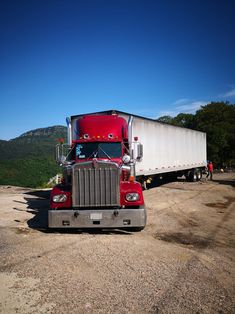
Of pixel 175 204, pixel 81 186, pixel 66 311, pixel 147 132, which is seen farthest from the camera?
pixel 147 132

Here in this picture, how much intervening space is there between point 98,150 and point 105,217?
8.32ft

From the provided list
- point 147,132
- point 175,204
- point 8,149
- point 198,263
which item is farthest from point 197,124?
point 198,263

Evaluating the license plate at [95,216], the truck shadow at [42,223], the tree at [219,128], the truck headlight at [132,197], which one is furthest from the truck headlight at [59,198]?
the tree at [219,128]

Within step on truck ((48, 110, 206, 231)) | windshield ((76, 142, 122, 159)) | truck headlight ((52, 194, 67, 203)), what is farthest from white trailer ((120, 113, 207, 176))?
truck headlight ((52, 194, 67, 203))

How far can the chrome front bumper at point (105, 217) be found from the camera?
7324 millimetres

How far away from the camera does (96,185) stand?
756cm

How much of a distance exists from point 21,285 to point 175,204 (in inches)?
360

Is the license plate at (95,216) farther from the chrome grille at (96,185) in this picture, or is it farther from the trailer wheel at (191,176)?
the trailer wheel at (191,176)

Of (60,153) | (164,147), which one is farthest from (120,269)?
(164,147)

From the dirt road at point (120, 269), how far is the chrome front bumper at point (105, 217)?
1.14 feet

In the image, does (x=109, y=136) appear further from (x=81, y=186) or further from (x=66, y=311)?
(x=66, y=311)

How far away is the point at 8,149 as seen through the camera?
49.4 meters

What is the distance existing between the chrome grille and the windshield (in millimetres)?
1492

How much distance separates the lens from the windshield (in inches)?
359
